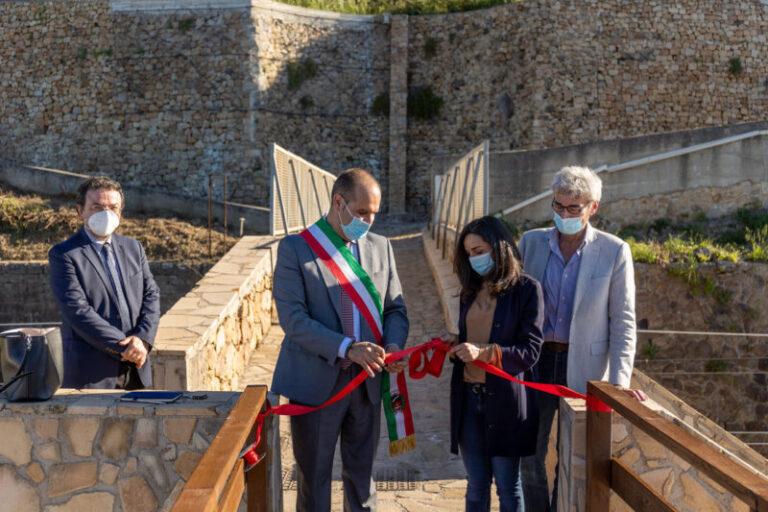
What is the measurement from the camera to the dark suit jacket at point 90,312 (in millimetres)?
3312

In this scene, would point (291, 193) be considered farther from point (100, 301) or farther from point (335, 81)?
point (335, 81)

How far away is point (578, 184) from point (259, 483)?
73.9 inches

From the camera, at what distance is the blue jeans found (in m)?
2.85

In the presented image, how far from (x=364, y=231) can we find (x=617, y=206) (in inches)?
358

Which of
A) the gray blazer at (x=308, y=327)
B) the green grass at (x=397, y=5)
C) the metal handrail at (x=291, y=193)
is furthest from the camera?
the green grass at (x=397, y=5)

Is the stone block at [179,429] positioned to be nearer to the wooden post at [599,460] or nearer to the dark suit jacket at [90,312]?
the dark suit jacket at [90,312]

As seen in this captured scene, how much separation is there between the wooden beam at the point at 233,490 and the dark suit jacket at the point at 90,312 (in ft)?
4.01

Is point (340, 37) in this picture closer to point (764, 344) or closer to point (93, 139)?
point (93, 139)

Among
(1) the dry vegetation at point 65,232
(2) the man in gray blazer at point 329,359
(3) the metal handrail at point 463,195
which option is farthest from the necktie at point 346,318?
(1) the dry vegetation at point 65,232

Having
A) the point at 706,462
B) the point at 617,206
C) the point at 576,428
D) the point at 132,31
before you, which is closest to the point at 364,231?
the point at 576,428

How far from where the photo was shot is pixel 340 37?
856 inches

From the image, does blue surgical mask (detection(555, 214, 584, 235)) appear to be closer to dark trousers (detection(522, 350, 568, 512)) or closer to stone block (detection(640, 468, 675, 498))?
dark trousers (detection(522, 350, 568, 512))

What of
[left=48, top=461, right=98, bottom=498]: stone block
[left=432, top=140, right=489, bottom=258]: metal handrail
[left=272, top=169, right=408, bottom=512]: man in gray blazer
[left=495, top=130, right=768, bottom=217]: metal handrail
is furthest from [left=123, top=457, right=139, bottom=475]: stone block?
[left=495, top=130, right=768, bottom=217]: metal handrail

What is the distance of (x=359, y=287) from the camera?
2.94m
